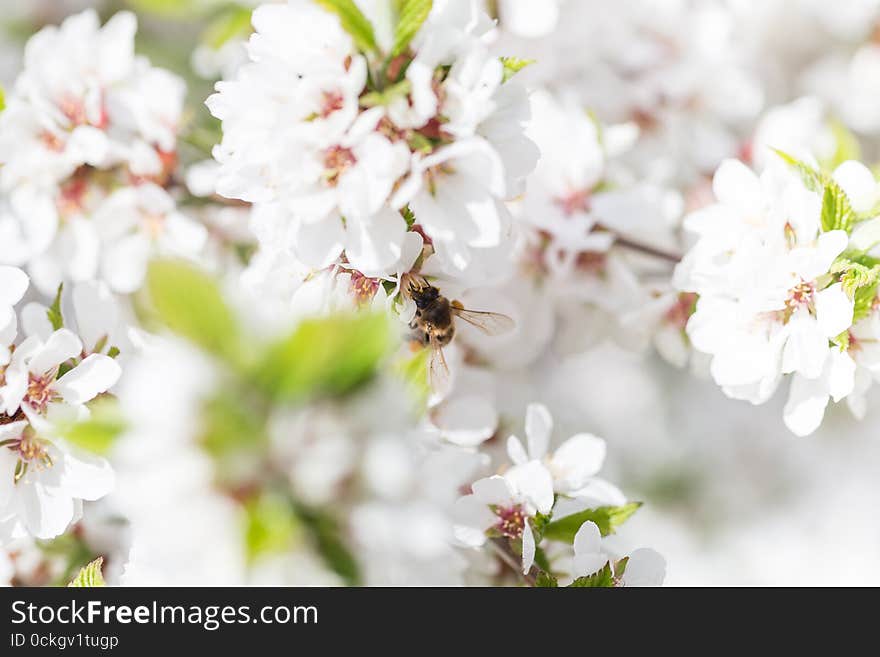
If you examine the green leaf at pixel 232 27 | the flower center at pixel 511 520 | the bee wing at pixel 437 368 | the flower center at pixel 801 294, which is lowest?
the flower center at pixel 511 520

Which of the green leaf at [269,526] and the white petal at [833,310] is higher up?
the white petal at [833,310]

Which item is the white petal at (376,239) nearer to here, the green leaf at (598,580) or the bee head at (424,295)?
the bee head at (424,295)

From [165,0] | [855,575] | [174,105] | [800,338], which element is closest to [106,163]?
[174,105]

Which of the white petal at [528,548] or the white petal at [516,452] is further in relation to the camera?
the white petal at [516,452]

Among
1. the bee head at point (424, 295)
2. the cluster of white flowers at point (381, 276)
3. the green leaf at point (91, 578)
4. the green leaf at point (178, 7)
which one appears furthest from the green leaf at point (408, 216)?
the green leaf at point (178, 7)

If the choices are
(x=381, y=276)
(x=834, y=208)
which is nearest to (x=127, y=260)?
(x=381, y=276)

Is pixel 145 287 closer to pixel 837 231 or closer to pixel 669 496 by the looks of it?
pixel 837 231

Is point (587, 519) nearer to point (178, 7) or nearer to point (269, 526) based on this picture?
point (269, 526)

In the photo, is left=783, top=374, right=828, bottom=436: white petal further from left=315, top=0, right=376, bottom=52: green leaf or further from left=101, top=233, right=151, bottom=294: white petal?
left=101, top=233, right=151, bottom=294: white petal
